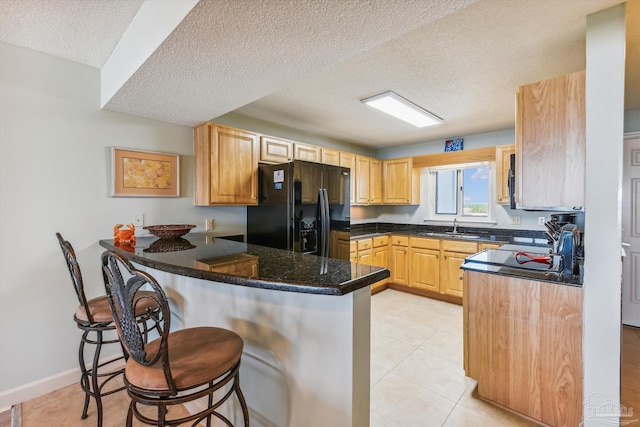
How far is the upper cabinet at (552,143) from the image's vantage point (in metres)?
1.62

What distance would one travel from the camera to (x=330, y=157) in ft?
12.3

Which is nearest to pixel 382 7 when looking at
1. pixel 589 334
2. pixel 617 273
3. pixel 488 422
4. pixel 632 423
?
pixel 617 273

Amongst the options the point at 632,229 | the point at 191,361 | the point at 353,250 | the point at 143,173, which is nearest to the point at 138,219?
the point at 143,173

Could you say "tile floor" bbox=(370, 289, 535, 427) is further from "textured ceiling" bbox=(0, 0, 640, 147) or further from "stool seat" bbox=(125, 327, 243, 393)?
"textured ceiling" bbox=(0, 0, 640, 147)

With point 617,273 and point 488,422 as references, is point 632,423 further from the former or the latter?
point 617,273

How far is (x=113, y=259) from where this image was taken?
1.00 metres

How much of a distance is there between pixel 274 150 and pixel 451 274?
281 cm

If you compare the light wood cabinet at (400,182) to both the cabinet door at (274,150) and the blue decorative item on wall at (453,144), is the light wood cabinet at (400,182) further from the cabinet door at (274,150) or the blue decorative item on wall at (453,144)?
the cabinet door at (274,150)

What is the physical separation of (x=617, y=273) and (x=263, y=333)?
6.04 ft

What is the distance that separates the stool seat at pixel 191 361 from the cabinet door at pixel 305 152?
240cm

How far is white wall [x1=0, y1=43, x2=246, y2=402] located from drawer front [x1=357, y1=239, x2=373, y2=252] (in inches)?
108

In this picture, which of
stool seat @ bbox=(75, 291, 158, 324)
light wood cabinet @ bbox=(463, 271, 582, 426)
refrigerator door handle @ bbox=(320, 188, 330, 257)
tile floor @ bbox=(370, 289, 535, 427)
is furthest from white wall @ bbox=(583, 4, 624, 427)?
stool seat @ bbox=(75, 291, 158, 324)

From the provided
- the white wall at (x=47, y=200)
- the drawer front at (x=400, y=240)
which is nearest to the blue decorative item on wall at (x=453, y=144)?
the drawer front at (x=400, y=240)

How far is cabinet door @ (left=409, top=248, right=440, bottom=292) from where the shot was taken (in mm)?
3842
